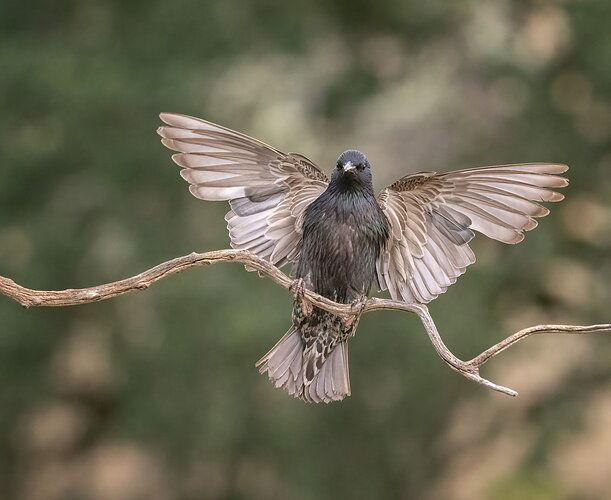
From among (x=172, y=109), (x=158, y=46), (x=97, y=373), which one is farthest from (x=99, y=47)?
(x=97, y=373)

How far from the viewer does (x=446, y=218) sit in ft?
11.0

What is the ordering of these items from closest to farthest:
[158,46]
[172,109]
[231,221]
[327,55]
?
1. [231,221]
2. [172,109]
3. [158,46]
4. [327,55]

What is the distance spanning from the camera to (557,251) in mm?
9289

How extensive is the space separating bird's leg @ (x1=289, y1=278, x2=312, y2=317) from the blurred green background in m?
4.75

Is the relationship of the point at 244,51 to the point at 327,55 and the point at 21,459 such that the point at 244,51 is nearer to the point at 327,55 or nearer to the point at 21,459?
the point at 327,55

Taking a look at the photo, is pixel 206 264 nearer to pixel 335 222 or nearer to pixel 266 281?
pixel 335 222

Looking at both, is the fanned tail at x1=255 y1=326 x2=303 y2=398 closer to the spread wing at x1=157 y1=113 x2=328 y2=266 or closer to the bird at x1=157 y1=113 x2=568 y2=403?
the bird at x1=157 y1=113 x2=568 y2=403

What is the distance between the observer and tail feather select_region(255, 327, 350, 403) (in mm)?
3424

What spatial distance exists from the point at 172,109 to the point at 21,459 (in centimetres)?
355

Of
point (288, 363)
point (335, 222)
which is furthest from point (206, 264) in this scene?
point (288, 363)

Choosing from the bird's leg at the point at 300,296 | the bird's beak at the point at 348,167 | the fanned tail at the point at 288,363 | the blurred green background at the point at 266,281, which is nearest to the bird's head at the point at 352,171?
the bird's beak at the point at 348,167

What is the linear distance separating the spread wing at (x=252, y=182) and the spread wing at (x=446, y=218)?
27 cm

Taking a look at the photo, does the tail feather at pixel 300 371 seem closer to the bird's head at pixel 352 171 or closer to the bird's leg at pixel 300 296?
the bird's leg at pixel 300 296

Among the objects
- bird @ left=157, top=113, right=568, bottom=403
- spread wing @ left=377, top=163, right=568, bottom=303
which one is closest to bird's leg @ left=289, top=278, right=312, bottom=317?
bird @ left=157, top=113, right=568, bottom=403
